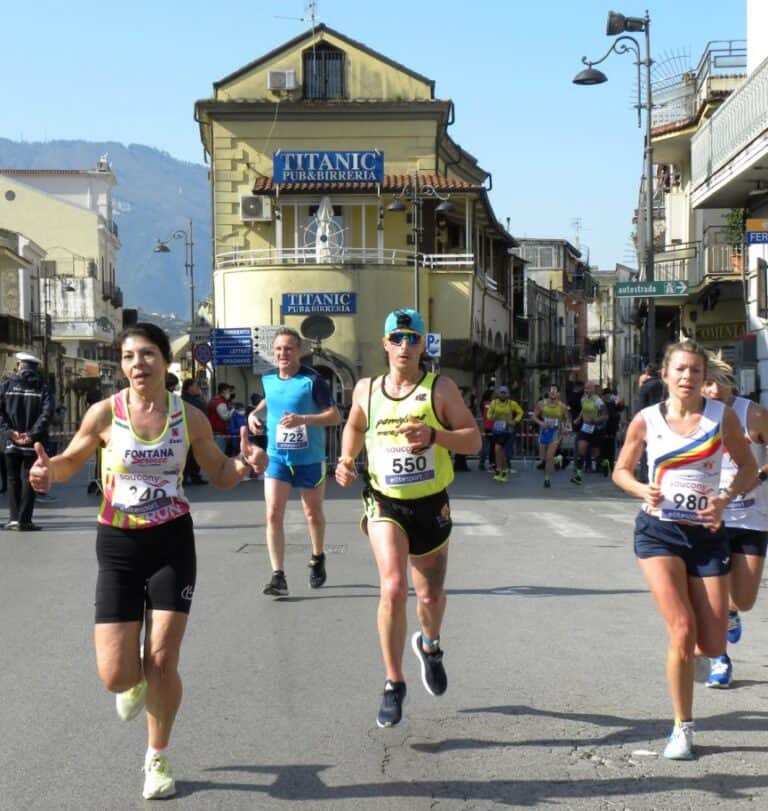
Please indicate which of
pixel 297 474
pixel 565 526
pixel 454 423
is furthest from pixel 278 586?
pixel 565 526

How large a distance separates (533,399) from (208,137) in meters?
34.4

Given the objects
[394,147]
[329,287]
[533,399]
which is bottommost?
[533,399]

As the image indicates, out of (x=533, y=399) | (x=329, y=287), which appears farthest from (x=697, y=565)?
(x=533, y=399)

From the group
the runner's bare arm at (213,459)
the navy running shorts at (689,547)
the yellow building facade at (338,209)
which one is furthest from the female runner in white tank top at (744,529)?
the yellow building facade at (338,209)

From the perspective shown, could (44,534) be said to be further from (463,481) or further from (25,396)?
(463,481)

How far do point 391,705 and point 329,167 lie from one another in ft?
128

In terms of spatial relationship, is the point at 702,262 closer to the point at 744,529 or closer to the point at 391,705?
the point at 744,529

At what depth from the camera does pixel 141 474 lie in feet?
18.1

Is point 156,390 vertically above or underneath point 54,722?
above

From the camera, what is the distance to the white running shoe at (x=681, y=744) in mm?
5703

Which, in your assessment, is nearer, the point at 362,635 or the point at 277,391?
the point at 362,635

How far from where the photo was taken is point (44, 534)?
15711mm

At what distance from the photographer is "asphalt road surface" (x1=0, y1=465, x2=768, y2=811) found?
5324mm

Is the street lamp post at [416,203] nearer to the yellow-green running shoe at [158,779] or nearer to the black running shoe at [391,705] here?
the black running shoe at [391,705]
